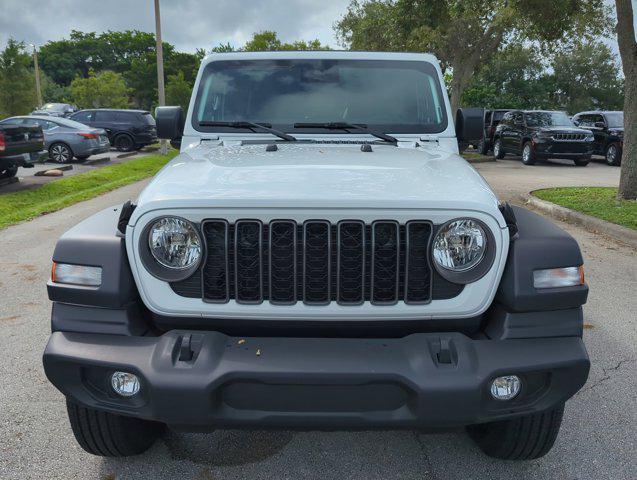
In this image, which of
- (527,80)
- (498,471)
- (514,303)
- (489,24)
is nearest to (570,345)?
(514,303)

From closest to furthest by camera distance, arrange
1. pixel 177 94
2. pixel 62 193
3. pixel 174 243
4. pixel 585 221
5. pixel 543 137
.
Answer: pixel 174 243 → pixel 585 221 → pixel 62 193 → pixel 543 137 → pixel 177 94

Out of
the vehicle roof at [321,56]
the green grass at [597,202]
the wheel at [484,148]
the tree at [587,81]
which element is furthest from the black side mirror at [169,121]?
the tree at [587,81]

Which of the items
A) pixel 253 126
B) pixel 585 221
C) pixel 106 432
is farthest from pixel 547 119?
pixel 106 432

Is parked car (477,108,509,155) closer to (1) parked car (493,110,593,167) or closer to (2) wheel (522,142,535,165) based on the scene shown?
(1) parked car (493,110,593,167)

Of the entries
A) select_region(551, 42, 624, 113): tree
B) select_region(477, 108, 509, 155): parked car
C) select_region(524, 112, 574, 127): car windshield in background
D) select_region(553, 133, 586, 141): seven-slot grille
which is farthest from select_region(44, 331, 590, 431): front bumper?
select_region(551, 42, 624, 113): tree

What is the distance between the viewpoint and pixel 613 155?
64.3ft

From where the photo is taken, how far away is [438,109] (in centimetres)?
383

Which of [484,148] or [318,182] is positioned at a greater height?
[318,182]

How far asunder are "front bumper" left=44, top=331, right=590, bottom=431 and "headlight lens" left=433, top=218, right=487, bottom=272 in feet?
0.95

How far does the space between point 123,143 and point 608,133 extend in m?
18.2

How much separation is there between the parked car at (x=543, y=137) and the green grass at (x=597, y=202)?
7.38m

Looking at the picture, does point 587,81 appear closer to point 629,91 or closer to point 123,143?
point 123,143

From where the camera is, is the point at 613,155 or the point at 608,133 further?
the point at 608,133

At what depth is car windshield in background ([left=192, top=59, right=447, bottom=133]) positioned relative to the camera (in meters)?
3.75
